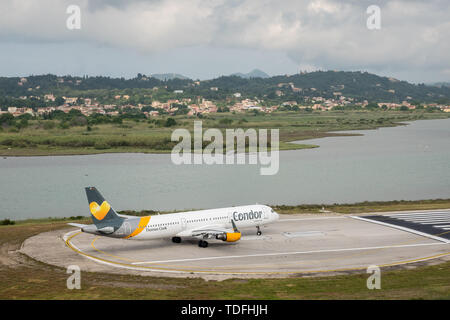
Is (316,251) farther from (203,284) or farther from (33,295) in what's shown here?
(33,295)

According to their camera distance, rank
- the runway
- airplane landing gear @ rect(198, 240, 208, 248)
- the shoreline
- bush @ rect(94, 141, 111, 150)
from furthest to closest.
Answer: bush @ rect(94, 141, 111, 150)
the shoreline
airplane landing gear @ rect(198, 240, 208, 248)
the runway

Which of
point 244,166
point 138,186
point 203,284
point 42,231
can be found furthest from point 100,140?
point 203,284

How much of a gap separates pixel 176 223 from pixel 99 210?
24.0ft

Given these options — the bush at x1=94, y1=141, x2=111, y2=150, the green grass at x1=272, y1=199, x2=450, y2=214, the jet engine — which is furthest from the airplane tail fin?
the bush at x1=94, y1=141, x2=111, y2=150

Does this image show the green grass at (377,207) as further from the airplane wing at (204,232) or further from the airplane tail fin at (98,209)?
the airplane tail fin at (98,209)

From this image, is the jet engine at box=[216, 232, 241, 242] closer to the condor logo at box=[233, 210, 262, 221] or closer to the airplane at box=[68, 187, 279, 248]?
the airplane at box=[68, 187, 279, 248]

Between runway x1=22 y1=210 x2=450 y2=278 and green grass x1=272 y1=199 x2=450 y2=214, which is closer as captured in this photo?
runway x1=22 y1=210 x2=450 y2=278

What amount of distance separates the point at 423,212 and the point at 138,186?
5120 centimetres

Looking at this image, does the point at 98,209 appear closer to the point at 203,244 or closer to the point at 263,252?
the point at 203,244

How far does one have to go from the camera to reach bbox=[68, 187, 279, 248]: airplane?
42.7 m

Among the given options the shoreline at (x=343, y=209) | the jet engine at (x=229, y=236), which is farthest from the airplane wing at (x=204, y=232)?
the shoreline at (x=343, y=209)

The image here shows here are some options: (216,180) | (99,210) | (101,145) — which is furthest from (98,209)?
(101,145)

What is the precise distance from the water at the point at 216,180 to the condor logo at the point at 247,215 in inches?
1008

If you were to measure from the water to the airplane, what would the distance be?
84.9 ft
